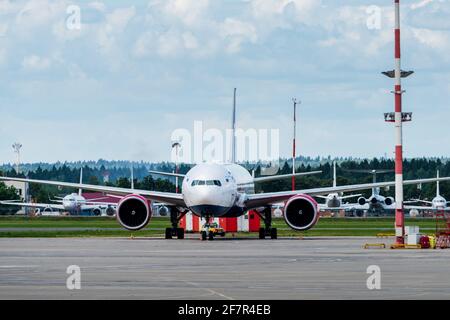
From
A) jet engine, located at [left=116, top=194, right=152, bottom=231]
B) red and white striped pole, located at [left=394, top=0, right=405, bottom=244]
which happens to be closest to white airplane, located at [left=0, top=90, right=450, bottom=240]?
jet engine, located at [left=116, top=194, right=152, bottom=231]

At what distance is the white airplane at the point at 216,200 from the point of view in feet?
203

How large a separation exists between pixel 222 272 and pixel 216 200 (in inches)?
1115

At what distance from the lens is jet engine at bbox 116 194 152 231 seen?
65.2m

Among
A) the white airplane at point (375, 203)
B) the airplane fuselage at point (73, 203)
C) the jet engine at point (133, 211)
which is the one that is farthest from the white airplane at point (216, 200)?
the airplane fuselage at point (73, 203)

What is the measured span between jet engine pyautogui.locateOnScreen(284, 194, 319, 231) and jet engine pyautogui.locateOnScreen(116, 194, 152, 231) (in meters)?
7.32

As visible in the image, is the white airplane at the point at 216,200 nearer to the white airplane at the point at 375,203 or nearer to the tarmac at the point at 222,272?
the tarmac at the point at 222,272

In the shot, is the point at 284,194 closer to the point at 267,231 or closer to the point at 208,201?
the point at 267,231

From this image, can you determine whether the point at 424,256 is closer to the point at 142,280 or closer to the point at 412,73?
the point at 412,73

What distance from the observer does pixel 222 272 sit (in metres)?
33.6

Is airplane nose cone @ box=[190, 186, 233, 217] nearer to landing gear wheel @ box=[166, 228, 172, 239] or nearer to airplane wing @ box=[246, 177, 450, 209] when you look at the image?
landing gear wheel @ box=[166, 228, 172, 239]

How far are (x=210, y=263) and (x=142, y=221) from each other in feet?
89.3

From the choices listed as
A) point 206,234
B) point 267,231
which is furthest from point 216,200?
point 267,231
